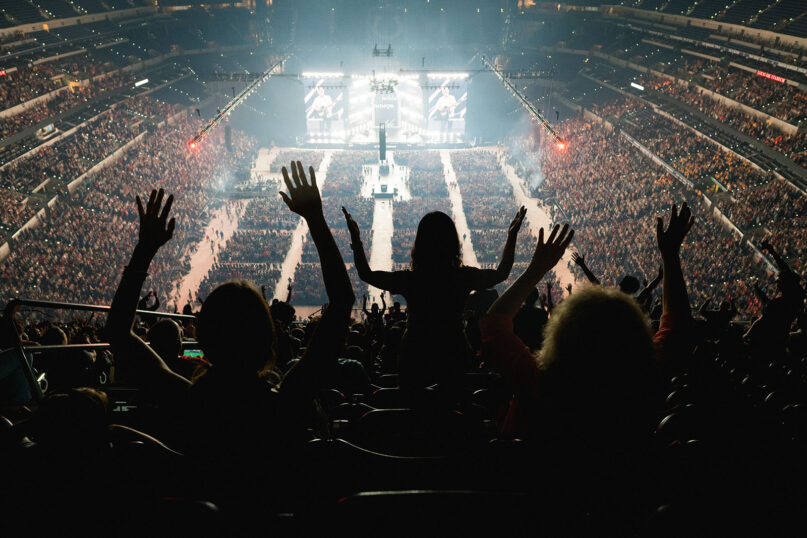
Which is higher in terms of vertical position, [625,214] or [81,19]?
[81,19]

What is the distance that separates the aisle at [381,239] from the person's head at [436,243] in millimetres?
19299

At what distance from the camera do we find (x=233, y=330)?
1.66 meters

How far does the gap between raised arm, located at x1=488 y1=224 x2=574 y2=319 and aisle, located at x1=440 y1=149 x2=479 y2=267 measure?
20051 mm

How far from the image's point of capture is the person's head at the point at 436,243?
3193mm

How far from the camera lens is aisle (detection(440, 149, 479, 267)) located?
28.3m

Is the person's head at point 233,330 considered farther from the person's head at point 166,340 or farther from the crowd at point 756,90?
the crowd at point 756,90

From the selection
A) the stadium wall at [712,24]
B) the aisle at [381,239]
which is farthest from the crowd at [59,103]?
the stadium wall at [712,24]

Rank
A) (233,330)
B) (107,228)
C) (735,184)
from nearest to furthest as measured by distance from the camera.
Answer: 1. (233,330)
2. (735,184)
3. (107,228)

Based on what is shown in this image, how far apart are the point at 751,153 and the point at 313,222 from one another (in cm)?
2852

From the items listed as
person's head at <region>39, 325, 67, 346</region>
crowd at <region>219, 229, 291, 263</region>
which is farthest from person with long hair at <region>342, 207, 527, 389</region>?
crowd at <region>219, 229, 291, 263</region>

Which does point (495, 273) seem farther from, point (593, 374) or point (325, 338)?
point (325, 338)

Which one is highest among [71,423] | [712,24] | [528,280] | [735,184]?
[712,24]

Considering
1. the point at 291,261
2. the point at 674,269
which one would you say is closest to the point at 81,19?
the point at 291,261

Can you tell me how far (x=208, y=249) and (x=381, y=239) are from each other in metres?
9.84
